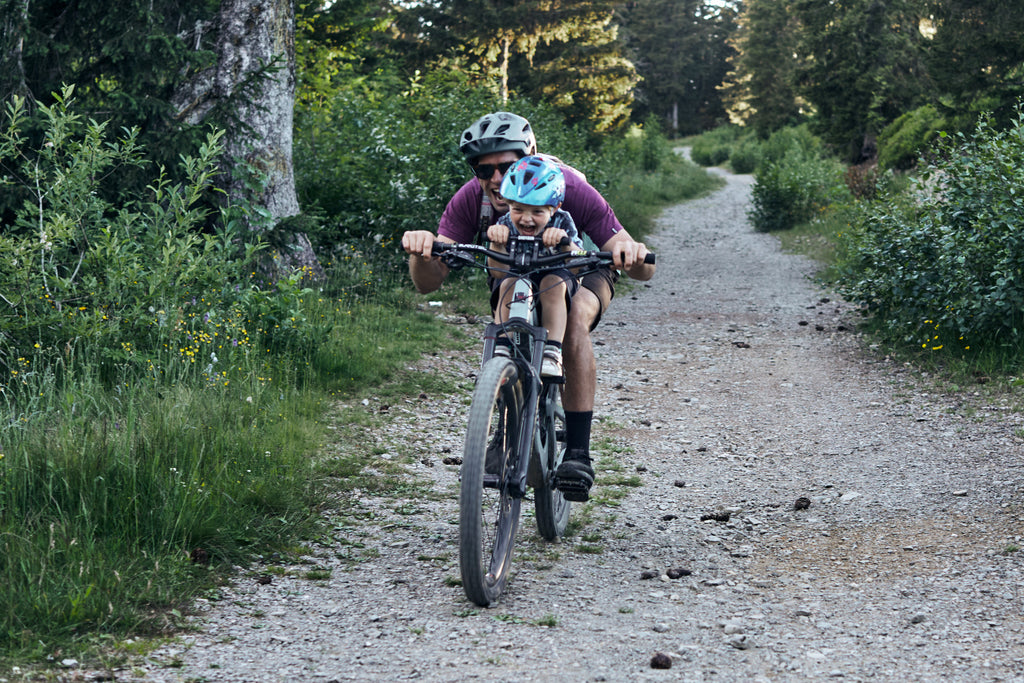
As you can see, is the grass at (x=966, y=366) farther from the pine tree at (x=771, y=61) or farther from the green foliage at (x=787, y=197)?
the pine tree at (x=771, y=61)

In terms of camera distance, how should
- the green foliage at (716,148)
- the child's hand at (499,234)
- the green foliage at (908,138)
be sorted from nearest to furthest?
1. the child's hand at (499,234)
2. the green foliage at (908,138)
3. the green foliage at (716,148)

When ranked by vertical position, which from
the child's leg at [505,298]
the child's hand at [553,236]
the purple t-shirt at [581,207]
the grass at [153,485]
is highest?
the purple t-shirt at [581,207]

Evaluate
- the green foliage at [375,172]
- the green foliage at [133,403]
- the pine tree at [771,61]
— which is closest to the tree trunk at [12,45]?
Result: the green foliage at [133,403]

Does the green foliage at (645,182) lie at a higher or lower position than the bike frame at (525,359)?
higher

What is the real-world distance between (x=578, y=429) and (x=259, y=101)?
20.6 ft

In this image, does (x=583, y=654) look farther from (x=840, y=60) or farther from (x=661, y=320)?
(x=840, y=60)

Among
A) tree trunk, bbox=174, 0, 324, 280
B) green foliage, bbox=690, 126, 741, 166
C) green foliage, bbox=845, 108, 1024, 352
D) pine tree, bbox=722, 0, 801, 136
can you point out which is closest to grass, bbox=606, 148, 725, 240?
pine tree, bbox=722, 0, 801, 136

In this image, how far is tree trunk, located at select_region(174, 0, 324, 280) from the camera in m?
8.94

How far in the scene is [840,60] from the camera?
88.7ft

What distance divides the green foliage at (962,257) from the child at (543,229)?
4673 mm

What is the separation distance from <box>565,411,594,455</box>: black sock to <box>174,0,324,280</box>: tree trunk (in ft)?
15.3

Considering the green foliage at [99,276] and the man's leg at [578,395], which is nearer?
the man's leg at [578,395]

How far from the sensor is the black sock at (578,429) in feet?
14.6

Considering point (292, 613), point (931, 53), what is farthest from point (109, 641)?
point (931, 53)
